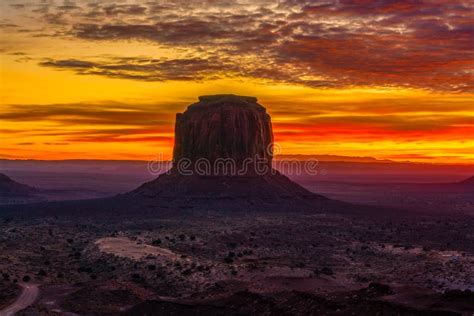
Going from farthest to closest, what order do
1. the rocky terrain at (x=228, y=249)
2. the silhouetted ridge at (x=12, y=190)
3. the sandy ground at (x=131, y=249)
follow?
the silhouetted ridge at (x=12, y=190) < the sandy ground at (x=131, y=249) < the rocky terrain at (x=228, y=249)

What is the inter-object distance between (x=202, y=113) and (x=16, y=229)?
6020cm

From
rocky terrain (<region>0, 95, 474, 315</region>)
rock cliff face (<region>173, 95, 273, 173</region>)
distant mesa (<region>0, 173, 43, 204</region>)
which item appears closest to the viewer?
rocky terrain (<region>0, 95, 474, 315</region>)

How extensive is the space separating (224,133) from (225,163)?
23.2ft

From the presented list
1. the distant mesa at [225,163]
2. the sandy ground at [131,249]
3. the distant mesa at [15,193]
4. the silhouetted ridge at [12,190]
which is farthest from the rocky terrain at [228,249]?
the silhouetted ridge at [12,190]

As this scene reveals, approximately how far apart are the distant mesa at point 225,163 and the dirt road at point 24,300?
6859 centimetres

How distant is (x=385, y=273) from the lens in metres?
56.2

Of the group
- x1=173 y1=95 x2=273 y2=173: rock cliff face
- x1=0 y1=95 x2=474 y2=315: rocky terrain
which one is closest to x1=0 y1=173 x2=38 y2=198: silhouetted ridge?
x1=0 y1=95 x2=474 y2=315: rocky terrain

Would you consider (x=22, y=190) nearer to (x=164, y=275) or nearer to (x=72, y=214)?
(x=72, y=214)

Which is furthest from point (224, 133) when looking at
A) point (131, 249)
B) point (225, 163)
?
point (131, 249)

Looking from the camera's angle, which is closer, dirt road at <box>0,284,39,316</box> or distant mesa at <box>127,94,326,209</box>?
dirt road at <box>0,284,39,316</box>

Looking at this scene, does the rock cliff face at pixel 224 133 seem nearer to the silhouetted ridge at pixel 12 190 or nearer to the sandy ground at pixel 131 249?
the silhouetted ridge at pixel 12 190

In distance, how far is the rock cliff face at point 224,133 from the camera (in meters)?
133

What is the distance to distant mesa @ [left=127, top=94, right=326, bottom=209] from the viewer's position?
398 ft

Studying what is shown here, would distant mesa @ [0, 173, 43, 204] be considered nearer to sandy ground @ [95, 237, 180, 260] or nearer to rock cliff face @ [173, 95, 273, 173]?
rock cliff face @ [173, 95, 273, 173]
